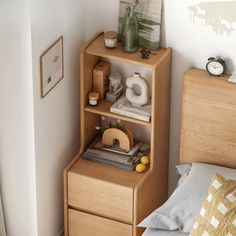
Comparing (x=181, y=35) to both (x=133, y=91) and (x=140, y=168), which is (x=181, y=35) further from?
(x=140, y=168)

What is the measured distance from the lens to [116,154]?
3498mm

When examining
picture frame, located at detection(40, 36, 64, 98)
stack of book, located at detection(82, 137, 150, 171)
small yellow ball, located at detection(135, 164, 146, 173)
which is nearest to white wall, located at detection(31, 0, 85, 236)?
picture frame, located at detection(40, 36, 64, 98)

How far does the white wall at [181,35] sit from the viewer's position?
10.6 ft

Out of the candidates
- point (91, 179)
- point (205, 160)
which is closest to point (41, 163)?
point (91, 179)

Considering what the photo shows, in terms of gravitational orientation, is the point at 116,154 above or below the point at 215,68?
below

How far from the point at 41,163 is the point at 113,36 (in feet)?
2.17

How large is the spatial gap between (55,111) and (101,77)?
0.29 meters

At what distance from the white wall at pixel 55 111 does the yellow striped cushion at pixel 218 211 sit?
31.9 inches

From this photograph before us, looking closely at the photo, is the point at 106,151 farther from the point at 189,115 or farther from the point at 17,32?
the point at 17,32

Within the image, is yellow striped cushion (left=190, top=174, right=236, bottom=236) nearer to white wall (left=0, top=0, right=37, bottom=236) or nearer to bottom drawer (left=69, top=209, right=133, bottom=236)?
bottom drawer (left=69, top=209, right=133, bottom=236)

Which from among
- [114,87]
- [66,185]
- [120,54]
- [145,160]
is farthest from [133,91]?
[66,185]

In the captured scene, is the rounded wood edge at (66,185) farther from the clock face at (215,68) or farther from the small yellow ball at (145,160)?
the clock face at (215,68)

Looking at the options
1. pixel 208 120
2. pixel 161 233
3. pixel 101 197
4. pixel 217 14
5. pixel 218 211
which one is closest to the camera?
pixel 218 211

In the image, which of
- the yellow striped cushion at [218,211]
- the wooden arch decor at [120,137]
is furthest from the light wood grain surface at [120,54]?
the yellow striped cushion at [218,211]
